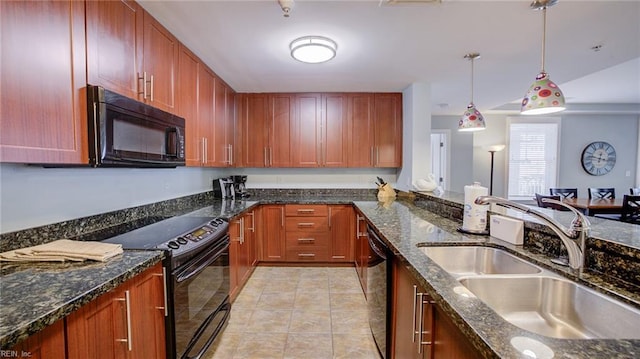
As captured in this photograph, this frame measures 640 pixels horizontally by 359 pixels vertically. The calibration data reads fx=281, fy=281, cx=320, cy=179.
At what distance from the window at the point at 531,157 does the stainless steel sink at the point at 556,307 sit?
18.7 feet

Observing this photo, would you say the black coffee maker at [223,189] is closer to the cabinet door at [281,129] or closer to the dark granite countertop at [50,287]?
the cabinet door at [281,129]

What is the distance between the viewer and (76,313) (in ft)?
3.04

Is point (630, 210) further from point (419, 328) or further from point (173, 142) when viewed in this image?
point (173, 142)

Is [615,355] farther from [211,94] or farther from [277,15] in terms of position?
[211,94]

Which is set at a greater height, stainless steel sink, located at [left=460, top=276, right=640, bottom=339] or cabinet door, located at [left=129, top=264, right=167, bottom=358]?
stainless steel sink, located at [left=460, top=276, right=640, bottom=339]

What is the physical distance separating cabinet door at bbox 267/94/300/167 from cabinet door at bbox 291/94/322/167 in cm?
6

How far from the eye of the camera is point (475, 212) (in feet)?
5.51

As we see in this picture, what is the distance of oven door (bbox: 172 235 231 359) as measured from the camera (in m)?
1.49

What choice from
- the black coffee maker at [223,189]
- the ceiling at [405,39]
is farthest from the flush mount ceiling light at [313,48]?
the black coffee maker at [223,189]

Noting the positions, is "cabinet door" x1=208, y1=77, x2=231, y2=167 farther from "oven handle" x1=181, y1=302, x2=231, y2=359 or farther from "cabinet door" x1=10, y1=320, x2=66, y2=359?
"cabinet door" x1=10, y1=320, x2=66, y2=359

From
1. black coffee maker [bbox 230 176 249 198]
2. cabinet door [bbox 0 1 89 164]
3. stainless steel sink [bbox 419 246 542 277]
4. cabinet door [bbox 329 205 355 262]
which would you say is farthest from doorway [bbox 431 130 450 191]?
cabinet door [bbox 0 1 89 164]

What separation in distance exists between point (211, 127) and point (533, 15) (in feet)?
9.38

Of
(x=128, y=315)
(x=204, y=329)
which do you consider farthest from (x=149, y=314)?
(x=204, y=329)

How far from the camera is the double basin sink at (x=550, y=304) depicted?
2.86 ft
